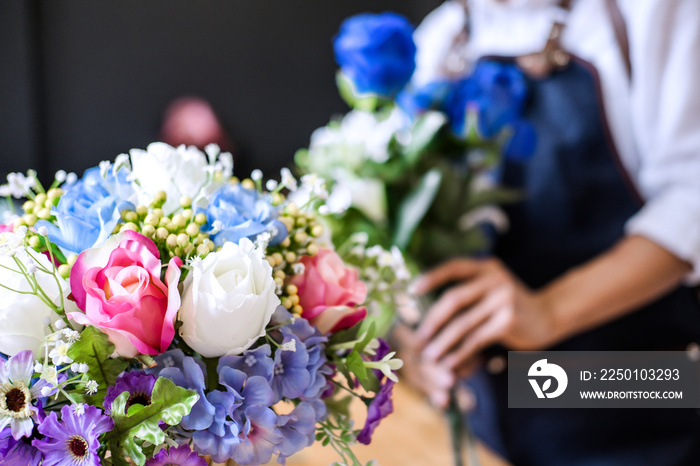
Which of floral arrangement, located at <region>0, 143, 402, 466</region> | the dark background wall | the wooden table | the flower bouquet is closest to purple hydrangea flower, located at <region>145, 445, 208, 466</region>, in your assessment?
floral arrangement, located at <region>0, 143, 402, 466</region>

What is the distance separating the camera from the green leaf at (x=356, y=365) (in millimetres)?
346

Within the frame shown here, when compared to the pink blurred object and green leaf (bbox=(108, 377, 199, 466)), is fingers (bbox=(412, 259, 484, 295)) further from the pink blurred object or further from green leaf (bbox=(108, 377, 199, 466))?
the pink blurred object

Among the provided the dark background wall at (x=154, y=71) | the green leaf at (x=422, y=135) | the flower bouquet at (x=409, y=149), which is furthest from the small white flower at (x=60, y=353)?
the dark background wall at (x=154, y=71)

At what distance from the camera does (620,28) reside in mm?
747

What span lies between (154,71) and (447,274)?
1.13m

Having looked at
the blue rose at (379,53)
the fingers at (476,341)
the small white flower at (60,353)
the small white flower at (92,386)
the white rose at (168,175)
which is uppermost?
the blue rose at (379,53)

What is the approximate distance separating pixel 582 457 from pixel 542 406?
0.35 ft

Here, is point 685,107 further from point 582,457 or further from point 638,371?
point 582,457

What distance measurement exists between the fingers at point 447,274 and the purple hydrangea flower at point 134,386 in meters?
0.45

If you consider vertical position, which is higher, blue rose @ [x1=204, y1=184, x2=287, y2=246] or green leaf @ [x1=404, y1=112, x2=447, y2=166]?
blue rose @ [x1=204, y1=184, x2=287, y2=246]

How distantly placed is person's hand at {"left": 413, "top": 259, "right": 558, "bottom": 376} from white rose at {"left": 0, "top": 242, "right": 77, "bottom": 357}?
49 centimetres

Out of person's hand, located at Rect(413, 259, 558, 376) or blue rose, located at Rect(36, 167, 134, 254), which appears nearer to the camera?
blue rose, located at Rect(36, 167, 134, 254)

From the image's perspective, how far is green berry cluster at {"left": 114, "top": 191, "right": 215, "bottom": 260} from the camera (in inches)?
12.8

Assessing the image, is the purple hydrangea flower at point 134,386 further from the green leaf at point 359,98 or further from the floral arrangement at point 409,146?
the green leaf at point 359,98
